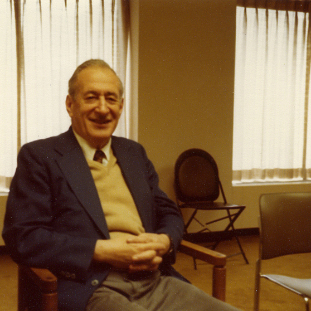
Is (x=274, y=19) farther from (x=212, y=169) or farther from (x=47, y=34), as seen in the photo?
(x=47, y=34)

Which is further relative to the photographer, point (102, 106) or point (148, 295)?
point (102, 106)

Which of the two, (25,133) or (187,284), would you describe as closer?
(187,284)

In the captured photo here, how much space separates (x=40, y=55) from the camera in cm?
388

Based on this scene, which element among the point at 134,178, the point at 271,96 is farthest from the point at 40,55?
the point at 271,96

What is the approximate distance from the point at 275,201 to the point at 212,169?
206cm

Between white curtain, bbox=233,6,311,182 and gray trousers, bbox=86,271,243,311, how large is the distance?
3.40 metres

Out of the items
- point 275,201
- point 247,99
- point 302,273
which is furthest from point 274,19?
point 275,201

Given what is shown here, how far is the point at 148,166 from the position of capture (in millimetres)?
1761

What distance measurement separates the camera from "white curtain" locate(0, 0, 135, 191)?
12.5ft

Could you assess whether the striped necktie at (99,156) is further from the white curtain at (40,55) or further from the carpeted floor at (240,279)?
the white curtain at (40,55)

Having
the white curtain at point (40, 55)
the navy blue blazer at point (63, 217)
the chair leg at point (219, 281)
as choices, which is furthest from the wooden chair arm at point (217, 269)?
the white curtain at point (40, 55)

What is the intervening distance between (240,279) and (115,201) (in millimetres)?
2238

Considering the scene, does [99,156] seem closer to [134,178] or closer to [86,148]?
[86,148]

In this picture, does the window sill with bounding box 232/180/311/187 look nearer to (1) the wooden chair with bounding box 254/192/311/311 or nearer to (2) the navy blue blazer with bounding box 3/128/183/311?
(1) the wooden chair with bounding box 254/192/311/311
